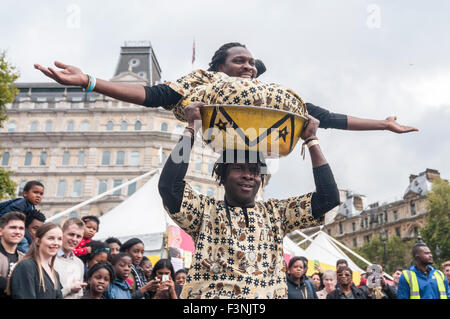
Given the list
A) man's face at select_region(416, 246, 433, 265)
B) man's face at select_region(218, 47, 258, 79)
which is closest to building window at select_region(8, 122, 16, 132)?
man's face at select_region(416, 246, 433, 265)

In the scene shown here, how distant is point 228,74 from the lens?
264 cm

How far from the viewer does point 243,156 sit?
2.35m

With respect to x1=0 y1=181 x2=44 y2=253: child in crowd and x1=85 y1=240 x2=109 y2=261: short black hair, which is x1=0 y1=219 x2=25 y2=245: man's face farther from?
x1=85 y1=240 x2=109 y2=261: short black hair

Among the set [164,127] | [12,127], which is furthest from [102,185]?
[12,127]

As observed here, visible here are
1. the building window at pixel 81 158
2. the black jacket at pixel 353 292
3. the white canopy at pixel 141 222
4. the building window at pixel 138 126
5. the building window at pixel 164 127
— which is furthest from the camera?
the building window at pixel 164 127

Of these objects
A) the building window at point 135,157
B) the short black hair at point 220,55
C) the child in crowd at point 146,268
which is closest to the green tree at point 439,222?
the building window at point 135,157

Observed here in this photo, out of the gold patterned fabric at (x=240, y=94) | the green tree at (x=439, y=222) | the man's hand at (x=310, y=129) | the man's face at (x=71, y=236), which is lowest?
the man's face at (x=71, y=236)

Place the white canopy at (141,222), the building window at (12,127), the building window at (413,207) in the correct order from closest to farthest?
1. the white canopy at (141,222)
2. the building window at (12,127)
3. the building window at (413,207)

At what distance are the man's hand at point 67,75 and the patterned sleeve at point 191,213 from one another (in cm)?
79

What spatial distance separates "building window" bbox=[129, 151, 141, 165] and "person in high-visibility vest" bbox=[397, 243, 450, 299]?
40215 millimetres

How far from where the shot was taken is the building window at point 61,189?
44.7 m

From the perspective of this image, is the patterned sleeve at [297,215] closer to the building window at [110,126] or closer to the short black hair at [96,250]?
the short black hair at [96,250]

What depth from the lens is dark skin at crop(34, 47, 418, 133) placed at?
212 centimetres
